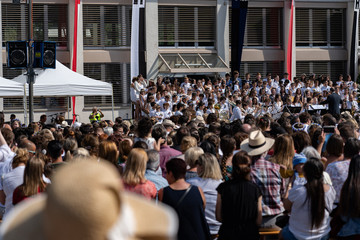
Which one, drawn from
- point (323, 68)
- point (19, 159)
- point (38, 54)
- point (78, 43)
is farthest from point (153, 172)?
point (323, 68)

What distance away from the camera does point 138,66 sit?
87.0 feet

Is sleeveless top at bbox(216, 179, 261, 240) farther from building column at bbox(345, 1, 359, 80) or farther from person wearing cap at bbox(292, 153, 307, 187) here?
building column at bbox(345, 1, 359, 80)

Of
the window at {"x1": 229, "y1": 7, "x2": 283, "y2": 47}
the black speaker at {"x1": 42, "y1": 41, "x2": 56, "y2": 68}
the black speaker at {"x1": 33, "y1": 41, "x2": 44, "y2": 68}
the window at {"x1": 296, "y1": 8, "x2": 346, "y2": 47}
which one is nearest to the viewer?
the black speaker at {"x1": 33, "y1": 41, "x2": 44, "y2": 68}

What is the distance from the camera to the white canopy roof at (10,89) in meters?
15.6

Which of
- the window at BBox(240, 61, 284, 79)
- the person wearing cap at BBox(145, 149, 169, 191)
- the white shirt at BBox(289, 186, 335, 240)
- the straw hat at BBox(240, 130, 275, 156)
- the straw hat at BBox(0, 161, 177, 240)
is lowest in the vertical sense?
the white shirt at BBox(289, 186, 335, 240)

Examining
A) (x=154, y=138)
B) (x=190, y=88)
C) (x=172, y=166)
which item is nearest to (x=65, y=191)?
(x=172, y=166)

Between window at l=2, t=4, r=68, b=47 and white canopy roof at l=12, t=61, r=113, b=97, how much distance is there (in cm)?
1051

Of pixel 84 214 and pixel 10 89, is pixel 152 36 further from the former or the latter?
pixel 84 214

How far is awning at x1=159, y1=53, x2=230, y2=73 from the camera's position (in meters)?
28.2

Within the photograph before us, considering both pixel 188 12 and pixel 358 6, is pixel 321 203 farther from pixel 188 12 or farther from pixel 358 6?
pixel 358 6

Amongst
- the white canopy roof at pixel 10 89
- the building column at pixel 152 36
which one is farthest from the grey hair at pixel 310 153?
the building column at pixel 152 36

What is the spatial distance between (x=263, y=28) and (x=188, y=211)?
27.5 m

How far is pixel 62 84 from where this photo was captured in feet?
56.7

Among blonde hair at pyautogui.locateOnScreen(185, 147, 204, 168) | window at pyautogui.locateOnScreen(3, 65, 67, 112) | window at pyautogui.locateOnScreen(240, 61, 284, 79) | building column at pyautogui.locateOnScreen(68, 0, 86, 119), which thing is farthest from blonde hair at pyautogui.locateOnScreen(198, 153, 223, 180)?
window at pyautogui.locateOnScreen(240, 61, 284, 79)
